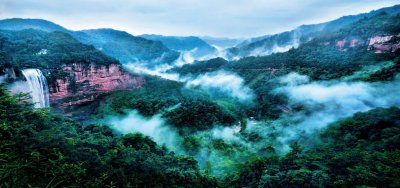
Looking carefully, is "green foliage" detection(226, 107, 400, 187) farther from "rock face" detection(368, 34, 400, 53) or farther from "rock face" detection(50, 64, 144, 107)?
"rock face" detection(368, 34, 400, 53)

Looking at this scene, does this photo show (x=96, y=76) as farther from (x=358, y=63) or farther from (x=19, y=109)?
(x=358, y=63)

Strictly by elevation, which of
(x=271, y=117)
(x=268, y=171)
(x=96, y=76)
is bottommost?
(x=271, y=117)

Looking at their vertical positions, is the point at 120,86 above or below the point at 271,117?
above

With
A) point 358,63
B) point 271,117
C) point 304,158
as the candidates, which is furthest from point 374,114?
point 358,63

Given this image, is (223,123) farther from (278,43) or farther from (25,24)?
(278,43)

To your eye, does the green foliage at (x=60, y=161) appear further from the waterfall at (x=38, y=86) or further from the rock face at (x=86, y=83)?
the rock face at (x=86, y=83)

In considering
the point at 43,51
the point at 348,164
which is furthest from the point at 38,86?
the point at 348,164
